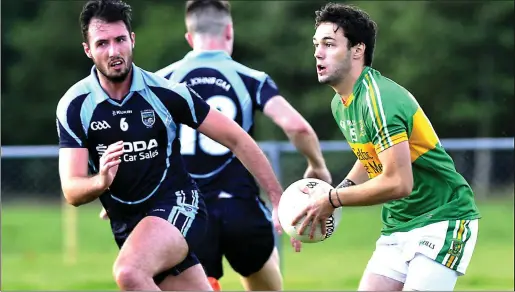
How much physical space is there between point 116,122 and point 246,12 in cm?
2418

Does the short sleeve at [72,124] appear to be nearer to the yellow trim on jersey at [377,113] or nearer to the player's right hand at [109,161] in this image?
the player's right hand at [109,161]

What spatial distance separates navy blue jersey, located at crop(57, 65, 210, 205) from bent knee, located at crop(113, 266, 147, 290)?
0.52 m

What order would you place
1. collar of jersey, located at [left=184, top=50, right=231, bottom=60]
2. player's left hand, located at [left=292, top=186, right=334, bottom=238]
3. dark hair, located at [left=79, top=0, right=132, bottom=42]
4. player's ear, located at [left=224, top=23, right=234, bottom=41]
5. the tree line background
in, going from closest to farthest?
player's left hand, located at [left=292, top=186, right=334, bottom=238], dark hair, located at [left=79, top=0, right=132, bottom=42], collar of jersey, located at [left=184, top=50, right=231, bottom=60], player's ear, located at [left=224, top=23, right=234, bottom=41], the tree line background

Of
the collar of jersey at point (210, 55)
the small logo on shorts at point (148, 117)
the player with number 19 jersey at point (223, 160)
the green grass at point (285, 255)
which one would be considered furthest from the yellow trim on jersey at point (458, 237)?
the green grass at point (285, 255)

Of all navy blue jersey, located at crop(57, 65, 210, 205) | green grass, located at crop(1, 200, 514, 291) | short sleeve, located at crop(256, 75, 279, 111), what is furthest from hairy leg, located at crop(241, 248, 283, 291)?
green grass, located at crop(1, 200, 514, 291)

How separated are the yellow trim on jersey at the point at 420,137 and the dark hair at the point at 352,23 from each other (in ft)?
1.42

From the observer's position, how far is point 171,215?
5473mm

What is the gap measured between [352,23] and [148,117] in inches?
48.8

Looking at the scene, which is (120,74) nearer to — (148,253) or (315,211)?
(148,253)

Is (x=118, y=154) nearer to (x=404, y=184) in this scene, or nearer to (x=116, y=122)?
(x=116, y=122)

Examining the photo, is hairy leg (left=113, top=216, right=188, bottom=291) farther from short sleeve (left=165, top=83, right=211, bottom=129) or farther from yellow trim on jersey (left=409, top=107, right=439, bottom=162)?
yellow trim on jersey (left=409, top=107, right=439, bottom=162)

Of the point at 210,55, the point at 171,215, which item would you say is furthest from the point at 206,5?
the point at 171,215

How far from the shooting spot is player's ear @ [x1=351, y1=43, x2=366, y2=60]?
16.9 ft

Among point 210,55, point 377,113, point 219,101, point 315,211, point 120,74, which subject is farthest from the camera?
point 210,55
